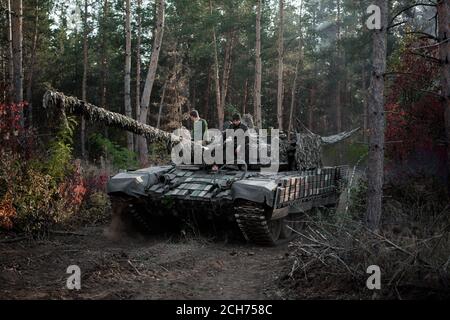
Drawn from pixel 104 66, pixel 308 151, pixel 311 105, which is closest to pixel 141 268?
pixel 308 151

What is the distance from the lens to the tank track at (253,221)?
826 centimetres

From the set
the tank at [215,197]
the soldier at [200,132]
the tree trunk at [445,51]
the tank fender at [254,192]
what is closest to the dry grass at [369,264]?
the tank fender at [254,192]

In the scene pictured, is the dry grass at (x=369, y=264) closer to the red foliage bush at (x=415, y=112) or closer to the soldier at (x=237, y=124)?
the soldier at (x=237, y=124)

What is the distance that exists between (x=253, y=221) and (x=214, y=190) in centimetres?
93

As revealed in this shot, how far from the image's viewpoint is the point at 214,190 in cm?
880

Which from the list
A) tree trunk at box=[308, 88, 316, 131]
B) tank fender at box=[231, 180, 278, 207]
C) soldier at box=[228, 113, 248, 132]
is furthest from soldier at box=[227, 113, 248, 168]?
tree trunk at box=[308, 88, 316, 131]

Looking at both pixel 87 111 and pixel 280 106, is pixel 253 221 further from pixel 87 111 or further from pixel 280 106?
pixel 280 106

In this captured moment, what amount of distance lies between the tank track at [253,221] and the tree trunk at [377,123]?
172cm

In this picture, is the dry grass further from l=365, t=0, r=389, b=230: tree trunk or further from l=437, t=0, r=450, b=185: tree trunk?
l=437, t=0, r=450, b=185: tree trunk

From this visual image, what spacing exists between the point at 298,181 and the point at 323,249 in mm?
3579

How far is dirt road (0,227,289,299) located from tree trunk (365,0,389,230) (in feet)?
5.13

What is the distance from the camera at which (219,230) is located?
399 inches
